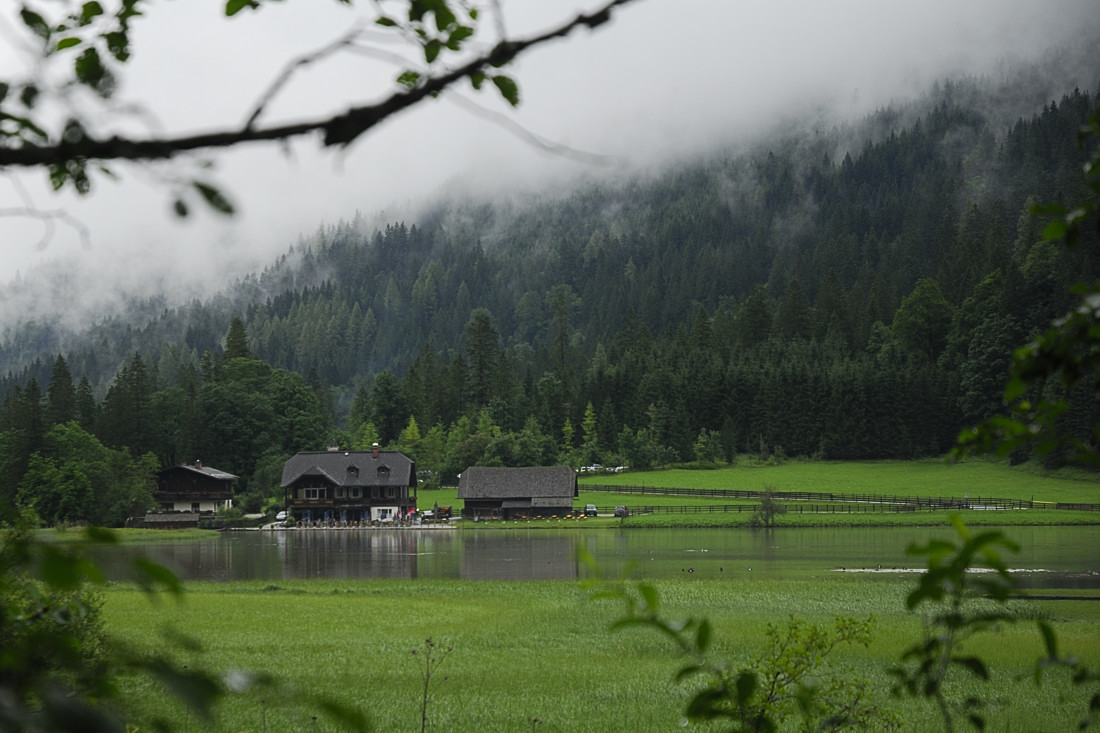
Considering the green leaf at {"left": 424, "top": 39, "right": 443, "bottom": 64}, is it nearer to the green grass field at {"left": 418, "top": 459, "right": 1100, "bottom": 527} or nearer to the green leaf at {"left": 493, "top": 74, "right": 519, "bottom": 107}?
the green leaf at {"left": 493, "top": 74, "right": 519, "bottom": 107}

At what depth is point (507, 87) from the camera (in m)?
2.03

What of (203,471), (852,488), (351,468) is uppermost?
(203,471)

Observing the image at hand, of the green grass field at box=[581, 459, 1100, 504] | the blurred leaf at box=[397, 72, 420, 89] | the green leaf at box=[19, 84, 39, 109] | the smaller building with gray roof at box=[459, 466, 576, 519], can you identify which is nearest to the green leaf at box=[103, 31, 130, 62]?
the green leaf at box=[19, 84, 39, 109]

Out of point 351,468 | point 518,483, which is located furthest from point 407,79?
point 351,468

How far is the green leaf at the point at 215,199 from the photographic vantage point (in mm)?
1677

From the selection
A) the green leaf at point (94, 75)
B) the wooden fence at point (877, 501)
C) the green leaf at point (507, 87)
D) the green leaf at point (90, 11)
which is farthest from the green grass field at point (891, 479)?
the green leaf at point (94, 75)

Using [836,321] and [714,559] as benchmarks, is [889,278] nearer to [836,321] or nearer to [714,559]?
[836,321]

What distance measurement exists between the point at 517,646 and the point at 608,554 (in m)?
25.7

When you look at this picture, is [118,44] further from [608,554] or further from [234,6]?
[608,554]

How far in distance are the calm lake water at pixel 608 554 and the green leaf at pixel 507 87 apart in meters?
26.1

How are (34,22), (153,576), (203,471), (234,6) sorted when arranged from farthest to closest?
(203,471)
(34,22)
(234,6)
(153,576)

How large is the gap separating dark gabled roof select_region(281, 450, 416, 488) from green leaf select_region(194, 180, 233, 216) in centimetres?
8925

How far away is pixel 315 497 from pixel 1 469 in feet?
84.4

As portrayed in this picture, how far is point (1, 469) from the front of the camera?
253 ft
